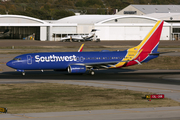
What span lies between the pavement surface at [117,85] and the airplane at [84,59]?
144cm

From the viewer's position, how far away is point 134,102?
1190 inches

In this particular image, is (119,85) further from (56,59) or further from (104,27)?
(104,27)

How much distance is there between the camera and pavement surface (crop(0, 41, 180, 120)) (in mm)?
24078

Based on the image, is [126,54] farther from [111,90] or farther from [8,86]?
[8,86]

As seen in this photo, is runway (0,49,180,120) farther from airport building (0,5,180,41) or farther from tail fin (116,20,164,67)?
airport building (0,5,180,41)

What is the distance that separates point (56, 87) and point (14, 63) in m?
11.8

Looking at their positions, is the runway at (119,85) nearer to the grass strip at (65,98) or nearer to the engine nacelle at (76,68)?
the engine nacelle at (76,68)

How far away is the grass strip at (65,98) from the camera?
27875 mm

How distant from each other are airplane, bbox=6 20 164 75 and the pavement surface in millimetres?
1435

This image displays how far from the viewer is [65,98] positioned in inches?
1270

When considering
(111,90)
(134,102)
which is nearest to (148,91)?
(111,90)

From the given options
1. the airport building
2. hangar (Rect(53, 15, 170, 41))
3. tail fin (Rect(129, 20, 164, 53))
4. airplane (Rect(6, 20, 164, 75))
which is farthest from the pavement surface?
hangar (Rect(53, 15, 170, 41))

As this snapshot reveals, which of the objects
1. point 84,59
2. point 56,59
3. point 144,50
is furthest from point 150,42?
point 56,59

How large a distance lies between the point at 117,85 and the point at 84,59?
35.4ft
